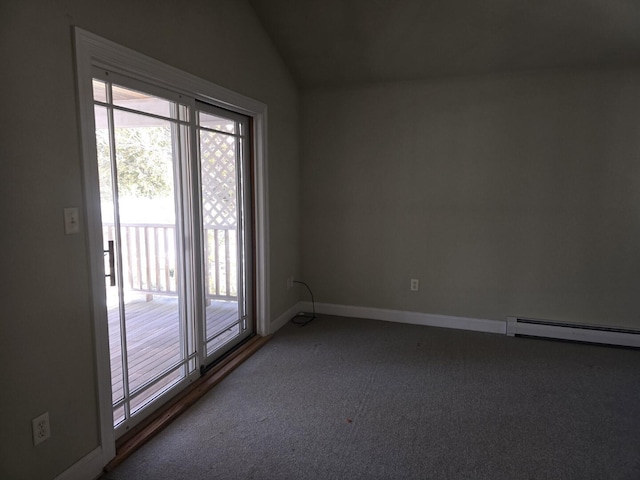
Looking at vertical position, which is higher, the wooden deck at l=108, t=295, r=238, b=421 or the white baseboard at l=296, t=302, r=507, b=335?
the wooden deck at l=108, t=295, r=238, b=421

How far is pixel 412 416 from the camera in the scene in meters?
2.53

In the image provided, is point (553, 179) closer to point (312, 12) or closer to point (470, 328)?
point (470, 328)

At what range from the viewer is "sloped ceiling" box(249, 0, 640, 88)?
305cm

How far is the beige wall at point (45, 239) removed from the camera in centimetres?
158

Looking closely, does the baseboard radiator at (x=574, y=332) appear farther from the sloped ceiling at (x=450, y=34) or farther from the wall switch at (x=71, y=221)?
the wall switch at (x=71, y=221)

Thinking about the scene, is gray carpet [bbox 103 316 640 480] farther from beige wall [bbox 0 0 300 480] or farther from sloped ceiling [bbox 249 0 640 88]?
sloped ceiling [bbox 249 0 640 88]

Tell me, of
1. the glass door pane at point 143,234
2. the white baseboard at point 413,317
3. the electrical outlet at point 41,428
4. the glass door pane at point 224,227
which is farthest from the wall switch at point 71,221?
the white baseboard at point 413,317

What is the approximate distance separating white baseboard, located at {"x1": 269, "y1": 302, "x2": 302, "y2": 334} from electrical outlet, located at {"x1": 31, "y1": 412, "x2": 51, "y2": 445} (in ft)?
7.09

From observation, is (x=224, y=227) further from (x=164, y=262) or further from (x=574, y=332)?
(x=574, y=332)

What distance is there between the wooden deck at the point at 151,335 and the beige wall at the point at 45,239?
1.62 feet

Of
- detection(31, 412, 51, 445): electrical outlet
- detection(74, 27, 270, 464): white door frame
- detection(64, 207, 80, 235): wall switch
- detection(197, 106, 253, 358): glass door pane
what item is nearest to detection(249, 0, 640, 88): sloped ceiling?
detection(197, 106, 253, 358): glass door pane

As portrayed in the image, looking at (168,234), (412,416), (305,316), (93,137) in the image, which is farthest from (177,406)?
(305,316)

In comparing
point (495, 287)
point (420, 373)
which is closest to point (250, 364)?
point (420, 373)

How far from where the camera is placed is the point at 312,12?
130 inches
